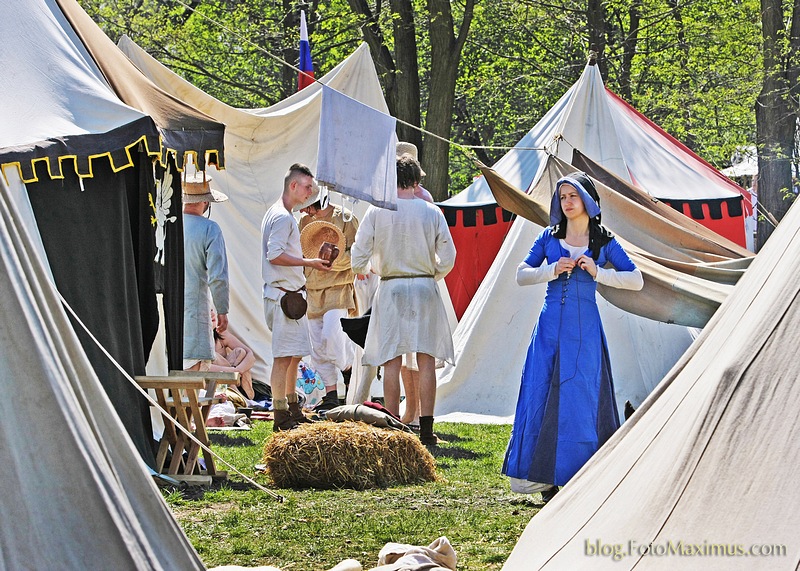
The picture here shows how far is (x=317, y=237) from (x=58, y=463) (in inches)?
232

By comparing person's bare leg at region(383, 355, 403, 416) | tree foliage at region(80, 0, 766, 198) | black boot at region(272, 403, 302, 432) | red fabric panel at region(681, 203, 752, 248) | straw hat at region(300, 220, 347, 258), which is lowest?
black boot at region(272, 403, 302, 432)

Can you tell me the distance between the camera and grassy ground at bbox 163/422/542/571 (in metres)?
4.12

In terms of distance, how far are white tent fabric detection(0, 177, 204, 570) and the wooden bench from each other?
8.60 ft

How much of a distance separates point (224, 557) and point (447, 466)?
2.49 metres

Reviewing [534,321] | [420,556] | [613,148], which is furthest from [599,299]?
[420,556]

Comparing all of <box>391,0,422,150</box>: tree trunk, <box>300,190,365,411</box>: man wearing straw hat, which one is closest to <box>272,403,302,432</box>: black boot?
<box>300,190,365,411</box>: man wearing straw hat

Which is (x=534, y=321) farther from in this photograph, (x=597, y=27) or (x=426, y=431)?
(x=597, y=27)

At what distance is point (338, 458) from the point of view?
5652 mm

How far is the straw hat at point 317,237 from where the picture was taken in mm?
8484

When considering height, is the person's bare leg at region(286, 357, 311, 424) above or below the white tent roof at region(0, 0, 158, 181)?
below

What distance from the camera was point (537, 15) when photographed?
17547mm

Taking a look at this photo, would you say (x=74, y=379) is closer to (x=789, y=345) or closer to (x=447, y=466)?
(x=789, y=345)

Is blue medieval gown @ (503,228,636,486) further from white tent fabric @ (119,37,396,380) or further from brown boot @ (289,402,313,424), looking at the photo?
white tent fabric @ (119,37,396,380)

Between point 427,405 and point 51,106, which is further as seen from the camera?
point 427,405
